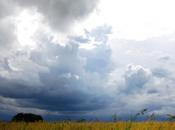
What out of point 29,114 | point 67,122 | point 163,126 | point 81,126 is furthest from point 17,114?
point 163,126

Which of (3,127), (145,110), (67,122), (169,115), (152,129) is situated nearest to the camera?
(145,110)

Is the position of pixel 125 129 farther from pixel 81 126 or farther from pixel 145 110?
pixel 81 126

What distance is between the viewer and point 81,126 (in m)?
17.0

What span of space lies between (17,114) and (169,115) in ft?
47.5

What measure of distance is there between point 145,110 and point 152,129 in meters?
1.53

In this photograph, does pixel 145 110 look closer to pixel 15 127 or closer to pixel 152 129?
pixel 152 129

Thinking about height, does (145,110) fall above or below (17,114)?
below

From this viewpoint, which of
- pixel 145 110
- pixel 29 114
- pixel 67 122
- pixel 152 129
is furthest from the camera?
pixel 29 114

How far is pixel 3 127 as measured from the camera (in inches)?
706

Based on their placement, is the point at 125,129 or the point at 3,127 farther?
the point at 3,127

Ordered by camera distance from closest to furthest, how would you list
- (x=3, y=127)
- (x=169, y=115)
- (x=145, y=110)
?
(x=145, y=110) < (x=169, y=115) < (x=3, y=127)

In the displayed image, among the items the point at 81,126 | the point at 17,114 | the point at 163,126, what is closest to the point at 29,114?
the point at 17,114

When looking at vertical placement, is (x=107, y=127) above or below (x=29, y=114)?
below

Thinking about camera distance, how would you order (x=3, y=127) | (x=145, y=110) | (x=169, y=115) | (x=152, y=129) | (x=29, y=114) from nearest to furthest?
(x=145, y=110)
(x=152, y=129)
(x=169, y=115)
(x=3, y=127)
(x=29, y=114)
